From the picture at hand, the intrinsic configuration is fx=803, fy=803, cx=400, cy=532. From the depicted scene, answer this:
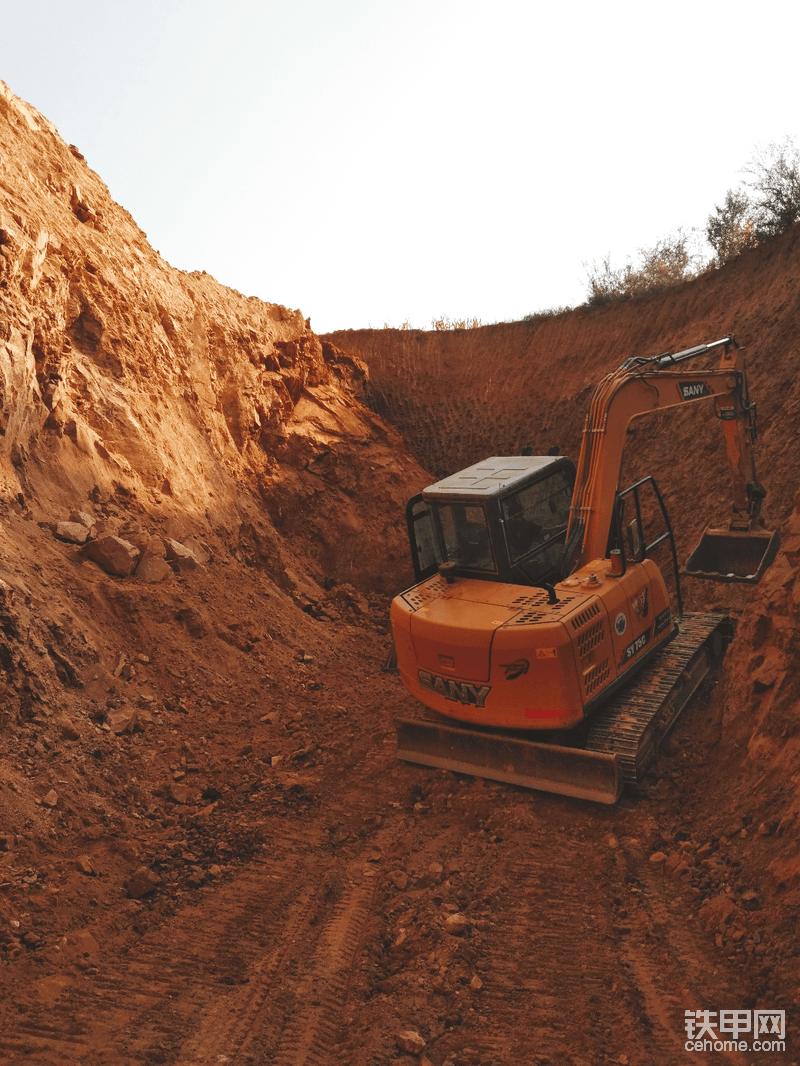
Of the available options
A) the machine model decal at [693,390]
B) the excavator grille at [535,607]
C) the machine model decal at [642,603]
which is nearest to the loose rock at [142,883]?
the excavator grille at [535,607]

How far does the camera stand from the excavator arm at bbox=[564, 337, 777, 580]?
6988 mm

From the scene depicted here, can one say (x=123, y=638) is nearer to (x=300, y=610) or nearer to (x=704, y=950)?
(x=300, y=610)

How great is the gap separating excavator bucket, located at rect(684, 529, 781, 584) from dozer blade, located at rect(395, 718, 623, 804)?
2770 mm

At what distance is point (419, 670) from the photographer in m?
7.01

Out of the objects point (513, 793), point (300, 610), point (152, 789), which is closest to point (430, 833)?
point (513, 793)

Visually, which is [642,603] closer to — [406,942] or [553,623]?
[553,623]

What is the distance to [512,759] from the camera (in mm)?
6676

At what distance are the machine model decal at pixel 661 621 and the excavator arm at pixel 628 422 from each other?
3.06ft

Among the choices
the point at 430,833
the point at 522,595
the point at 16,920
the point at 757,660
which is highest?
the point at 522,595

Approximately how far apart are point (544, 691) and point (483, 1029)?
2.53 meters

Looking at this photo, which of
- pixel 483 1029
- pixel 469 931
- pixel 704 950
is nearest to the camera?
pixel 483 1029

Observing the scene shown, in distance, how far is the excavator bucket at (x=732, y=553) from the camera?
27.0 feet

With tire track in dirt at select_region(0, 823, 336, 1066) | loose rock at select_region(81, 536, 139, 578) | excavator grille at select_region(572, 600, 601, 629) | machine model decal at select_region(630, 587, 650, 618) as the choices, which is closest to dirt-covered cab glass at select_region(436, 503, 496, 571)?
excavator grille at select_region(572, 600, 601, 629)

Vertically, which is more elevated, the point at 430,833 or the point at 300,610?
the point at 300,610
